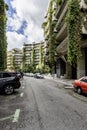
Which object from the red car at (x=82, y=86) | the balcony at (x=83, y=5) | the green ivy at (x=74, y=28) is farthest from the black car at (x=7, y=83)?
the balcony at (x=83, y=5)

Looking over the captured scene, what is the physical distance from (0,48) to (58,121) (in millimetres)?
42259

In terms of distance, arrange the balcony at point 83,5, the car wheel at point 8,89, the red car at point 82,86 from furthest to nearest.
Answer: the balcony at point 83,5 → the red car at point 82,86 → the car wheel at point 8,89

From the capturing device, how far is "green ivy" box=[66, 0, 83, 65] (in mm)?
32406

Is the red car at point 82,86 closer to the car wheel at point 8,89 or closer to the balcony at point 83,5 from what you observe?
the car wheel at point 8,89

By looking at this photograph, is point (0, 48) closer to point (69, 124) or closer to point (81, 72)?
point (81, 72)

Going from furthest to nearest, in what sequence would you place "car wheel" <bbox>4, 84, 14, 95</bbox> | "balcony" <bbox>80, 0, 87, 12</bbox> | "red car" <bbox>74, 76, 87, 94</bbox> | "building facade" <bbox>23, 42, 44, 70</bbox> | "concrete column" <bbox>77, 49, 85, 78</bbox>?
"building facade" <bbox>23, 42, 44, 70</bbox> < "concrete column" <bbox>77, 49, 85, 78</bbox> < "balcony" <bbox>80, 0, 87, 12</bbox> < "red car" <bbox>74, 76, 87, 94</bbox> < "car wheel" <bbox>4, 84, 14, 95</bbox>

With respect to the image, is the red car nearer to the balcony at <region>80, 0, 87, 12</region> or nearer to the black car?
the black car

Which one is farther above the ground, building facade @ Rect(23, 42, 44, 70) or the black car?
building facade @ Rect(23, 42, 44, 70)

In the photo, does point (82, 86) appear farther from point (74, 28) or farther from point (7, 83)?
point (74, 28)

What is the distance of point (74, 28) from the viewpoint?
107 ft

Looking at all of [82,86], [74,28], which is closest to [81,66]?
[74,28]

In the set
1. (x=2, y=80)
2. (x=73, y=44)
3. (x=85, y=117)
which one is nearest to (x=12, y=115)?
(x=85, y=117)

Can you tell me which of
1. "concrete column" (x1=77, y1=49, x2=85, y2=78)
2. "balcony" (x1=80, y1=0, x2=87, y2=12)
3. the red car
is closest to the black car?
the red car

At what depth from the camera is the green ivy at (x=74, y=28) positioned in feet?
106
